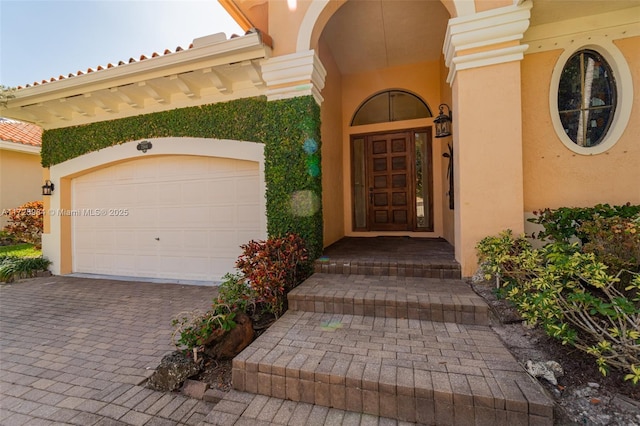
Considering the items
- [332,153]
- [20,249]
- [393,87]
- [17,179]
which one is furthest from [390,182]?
[17,179]

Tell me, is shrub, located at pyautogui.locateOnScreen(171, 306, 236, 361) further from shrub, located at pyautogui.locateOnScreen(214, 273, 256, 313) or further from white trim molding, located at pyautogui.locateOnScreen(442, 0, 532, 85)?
A: white trim molding, located at pyautogui.locateOnScreen(442, 0, 532, 85)

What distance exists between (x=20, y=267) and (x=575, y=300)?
949 cm

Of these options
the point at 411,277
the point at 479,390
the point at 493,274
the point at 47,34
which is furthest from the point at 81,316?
the point at 47,34

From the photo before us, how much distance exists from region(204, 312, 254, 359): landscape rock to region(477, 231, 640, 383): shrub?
2.50 m

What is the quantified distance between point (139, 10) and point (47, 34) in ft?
7.94

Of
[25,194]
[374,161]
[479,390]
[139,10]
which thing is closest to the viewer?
[479,390]

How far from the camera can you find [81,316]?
3893mm

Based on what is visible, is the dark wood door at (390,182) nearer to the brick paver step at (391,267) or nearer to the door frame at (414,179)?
the door frame at (414,179)

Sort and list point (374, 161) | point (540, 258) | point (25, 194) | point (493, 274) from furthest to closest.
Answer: point (25, 194), point (374, 161), point (493, 274), point (540, 258)

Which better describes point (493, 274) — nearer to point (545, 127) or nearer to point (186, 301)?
→ point (545, 127)

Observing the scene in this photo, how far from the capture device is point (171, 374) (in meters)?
2.31

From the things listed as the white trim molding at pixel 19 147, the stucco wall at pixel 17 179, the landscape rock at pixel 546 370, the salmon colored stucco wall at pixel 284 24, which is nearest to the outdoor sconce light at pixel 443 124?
the salmon colored stucco wall at pixel 284 24

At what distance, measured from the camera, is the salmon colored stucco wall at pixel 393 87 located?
6.22 metres

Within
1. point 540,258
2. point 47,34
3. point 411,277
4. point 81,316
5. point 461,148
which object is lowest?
point 81,316
